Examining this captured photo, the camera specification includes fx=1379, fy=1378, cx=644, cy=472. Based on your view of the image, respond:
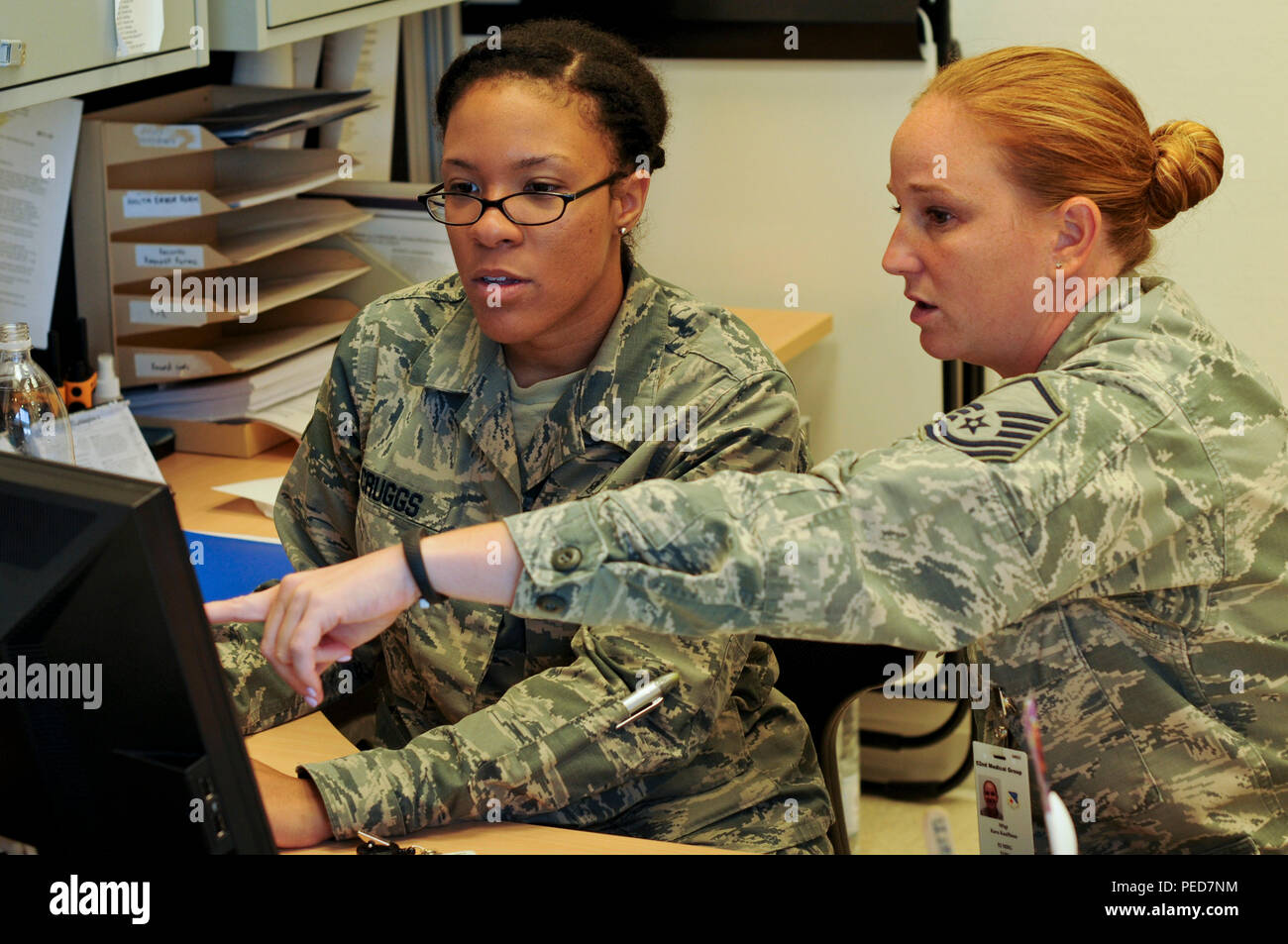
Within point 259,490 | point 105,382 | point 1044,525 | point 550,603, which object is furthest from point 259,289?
point 1044,525

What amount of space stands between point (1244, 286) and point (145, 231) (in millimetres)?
1816

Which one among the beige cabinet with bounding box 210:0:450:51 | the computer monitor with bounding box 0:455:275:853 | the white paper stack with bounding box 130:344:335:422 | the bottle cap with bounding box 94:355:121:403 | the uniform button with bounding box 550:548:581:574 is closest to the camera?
the computer monitor with bounding box 0:455:275:853

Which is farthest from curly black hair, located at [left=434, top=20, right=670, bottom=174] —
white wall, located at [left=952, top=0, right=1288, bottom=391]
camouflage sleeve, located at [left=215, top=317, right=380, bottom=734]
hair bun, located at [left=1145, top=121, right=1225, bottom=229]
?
white wall, located at [left=952, top=0, right=1288, bottom=391]

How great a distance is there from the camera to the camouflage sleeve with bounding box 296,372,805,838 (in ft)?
3.80

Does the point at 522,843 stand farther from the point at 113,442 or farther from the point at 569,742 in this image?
the point at 113,442

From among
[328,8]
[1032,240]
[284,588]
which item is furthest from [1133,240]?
[328,8]

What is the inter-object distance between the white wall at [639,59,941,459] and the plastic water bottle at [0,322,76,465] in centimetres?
137

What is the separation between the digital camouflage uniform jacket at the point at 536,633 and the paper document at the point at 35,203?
0.58m

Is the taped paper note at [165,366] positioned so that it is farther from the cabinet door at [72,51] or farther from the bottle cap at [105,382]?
the cabinet door at [72,51]

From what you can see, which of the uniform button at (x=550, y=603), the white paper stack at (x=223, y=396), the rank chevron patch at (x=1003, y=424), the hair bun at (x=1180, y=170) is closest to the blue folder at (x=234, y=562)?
the white paper stack at (x=223, y=396)

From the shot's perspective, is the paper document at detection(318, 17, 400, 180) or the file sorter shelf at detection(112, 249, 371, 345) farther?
the paper document at detection(318, 17, 400, 180)

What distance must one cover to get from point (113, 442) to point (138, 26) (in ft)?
1.88

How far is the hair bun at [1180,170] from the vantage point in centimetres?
120

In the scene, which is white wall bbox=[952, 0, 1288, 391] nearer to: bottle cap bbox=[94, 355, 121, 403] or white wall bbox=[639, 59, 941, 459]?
white wall bbox=[639, 59, 941, 459]
